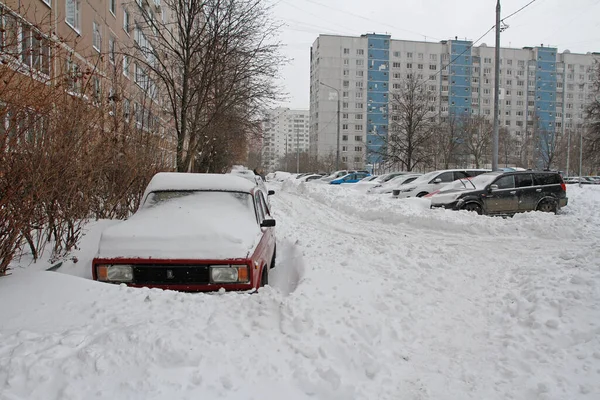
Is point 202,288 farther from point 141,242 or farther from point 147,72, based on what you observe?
point 147,72

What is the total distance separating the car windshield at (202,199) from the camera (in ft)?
17.2

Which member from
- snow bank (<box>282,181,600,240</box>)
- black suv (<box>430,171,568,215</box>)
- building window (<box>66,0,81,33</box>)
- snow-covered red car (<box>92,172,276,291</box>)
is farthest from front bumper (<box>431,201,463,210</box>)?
building window (<box>66,0,81,33</box>)

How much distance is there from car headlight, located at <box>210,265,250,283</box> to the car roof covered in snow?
1659mm

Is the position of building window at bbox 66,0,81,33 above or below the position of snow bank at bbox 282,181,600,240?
above

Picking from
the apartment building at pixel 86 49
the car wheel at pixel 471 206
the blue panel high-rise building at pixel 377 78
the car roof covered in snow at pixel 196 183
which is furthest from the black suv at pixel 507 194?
the blue panel high-rise building at pixel 377 78

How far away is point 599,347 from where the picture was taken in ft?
11.1

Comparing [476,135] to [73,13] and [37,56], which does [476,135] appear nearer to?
[73,13]

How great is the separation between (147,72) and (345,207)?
969 cm

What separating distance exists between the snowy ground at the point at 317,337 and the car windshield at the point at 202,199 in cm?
129

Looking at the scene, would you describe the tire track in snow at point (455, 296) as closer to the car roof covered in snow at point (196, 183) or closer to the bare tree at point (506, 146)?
the car roof covered in snow at point (196, 183)

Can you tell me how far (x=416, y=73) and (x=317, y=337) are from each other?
88560 mm

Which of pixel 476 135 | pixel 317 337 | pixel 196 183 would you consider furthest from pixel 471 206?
pixel 476 135

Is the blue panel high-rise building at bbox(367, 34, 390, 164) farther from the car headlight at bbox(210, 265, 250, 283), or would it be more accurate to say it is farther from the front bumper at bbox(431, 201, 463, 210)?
the car headlight at bbox(210, 265, 250, 283)

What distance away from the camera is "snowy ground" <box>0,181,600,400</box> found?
8.58 feet
